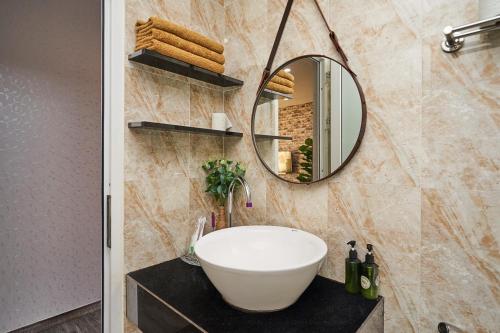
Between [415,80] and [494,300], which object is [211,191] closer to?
[415,80]

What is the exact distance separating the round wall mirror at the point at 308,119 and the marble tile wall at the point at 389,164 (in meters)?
0.05

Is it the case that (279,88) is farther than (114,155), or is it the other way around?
(279,88)

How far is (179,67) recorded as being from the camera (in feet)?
4.09

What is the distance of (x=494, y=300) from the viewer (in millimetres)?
786

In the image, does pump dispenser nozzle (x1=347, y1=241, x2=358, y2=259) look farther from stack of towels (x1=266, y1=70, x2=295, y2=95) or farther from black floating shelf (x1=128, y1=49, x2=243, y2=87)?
black floating shelf (x1=128, y1=49, x2=243, y2=87)

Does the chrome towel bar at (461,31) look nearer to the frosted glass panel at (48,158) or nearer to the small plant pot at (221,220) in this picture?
the small plant pot at (221,220)

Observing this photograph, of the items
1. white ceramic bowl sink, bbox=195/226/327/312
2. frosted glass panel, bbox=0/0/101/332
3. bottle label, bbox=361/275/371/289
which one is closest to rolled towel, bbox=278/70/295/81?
white ceramic bowl sink, bbox=195/226/327/312

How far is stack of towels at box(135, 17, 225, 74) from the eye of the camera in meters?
1.12

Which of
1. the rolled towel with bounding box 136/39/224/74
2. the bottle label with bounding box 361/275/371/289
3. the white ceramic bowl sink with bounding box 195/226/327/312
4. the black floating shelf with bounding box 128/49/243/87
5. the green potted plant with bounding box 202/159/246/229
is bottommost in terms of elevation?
the bottle label with bounding box 361/275/371/289

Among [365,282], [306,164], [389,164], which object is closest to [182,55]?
[306,164]

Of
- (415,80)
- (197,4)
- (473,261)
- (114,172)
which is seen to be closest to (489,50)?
(415,80)

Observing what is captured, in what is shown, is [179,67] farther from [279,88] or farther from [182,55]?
[279,88]

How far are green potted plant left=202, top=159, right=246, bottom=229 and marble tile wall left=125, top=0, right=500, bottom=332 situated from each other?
68 mm

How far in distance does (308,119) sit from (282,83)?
24 centimetres
